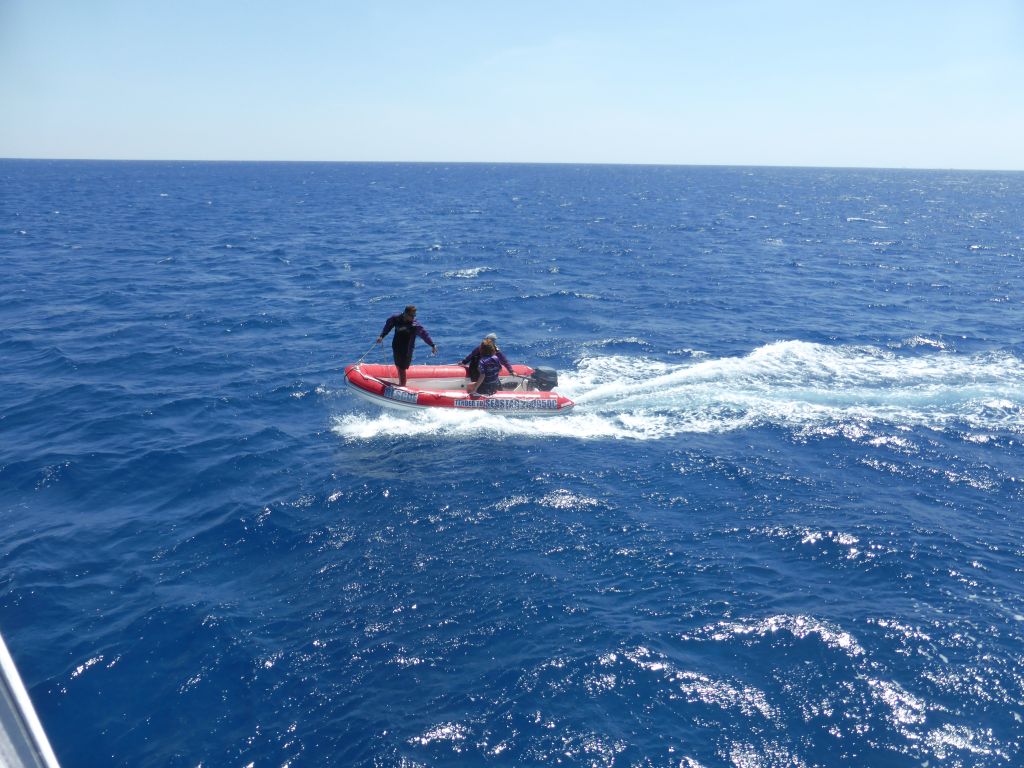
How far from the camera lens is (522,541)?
39.0 ft

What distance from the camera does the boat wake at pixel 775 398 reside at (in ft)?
54.7

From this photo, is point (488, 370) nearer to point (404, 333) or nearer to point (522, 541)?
point (404, 333)

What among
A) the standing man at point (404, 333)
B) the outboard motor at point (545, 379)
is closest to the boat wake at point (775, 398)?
the outboard motor at point (545, 379)

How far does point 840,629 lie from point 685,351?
13.4 meters

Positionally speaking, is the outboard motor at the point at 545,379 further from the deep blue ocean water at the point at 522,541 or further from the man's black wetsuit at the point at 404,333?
the man's black wetsuit at the point at 404,333

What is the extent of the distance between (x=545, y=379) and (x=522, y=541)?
21.8ft

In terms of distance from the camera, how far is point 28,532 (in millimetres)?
11680

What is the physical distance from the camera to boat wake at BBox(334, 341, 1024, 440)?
16.7 meters

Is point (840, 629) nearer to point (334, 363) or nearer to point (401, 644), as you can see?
point (401, 644)

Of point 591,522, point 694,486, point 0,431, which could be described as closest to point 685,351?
point 694,486

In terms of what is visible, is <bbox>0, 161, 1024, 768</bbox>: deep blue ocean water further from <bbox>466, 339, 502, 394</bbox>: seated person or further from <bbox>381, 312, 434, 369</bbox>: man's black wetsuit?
<bbox>381, 312, 434, 369</bbox>: man's black wetsuit

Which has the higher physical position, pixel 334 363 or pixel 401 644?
pixel 334 363

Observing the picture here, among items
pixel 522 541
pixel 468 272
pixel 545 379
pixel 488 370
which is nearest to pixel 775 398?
pixel 545 379

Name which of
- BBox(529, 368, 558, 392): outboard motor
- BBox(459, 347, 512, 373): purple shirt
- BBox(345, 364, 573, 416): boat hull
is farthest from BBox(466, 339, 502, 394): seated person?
BBox(529, 368, 558, 392): outboard motor
